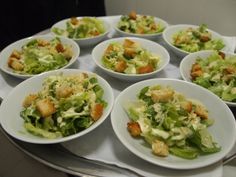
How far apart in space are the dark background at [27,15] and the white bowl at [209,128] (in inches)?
68.3

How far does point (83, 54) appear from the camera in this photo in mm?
1632

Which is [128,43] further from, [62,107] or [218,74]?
[62,107]

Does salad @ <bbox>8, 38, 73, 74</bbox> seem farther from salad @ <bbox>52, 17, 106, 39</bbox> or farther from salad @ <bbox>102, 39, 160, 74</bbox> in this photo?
salad @ <bbox>102, 39, 160, 74</bbox>

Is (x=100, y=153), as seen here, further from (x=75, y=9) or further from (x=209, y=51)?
(x=75, y=9)

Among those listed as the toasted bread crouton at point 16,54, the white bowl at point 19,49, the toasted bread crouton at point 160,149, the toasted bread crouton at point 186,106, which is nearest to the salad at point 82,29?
the white bowl at point 19,49

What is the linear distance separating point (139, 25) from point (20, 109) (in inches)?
41.0

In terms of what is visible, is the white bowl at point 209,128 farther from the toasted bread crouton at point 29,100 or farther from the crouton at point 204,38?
the crouton at point 204,38

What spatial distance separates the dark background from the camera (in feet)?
7.78

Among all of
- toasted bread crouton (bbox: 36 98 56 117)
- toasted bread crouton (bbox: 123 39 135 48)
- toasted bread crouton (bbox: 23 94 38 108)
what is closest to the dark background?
toasted bread crouton (bbox: 123 39 135 48)

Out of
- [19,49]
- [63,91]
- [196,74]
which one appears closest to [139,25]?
[196,74]

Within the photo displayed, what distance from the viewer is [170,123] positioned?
1.00 metres

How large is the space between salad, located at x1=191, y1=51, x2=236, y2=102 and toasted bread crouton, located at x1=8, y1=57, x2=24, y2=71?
923 millimetres

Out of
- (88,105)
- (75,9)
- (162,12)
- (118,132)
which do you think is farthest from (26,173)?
(162,12)

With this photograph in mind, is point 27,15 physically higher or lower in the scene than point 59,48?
lower
